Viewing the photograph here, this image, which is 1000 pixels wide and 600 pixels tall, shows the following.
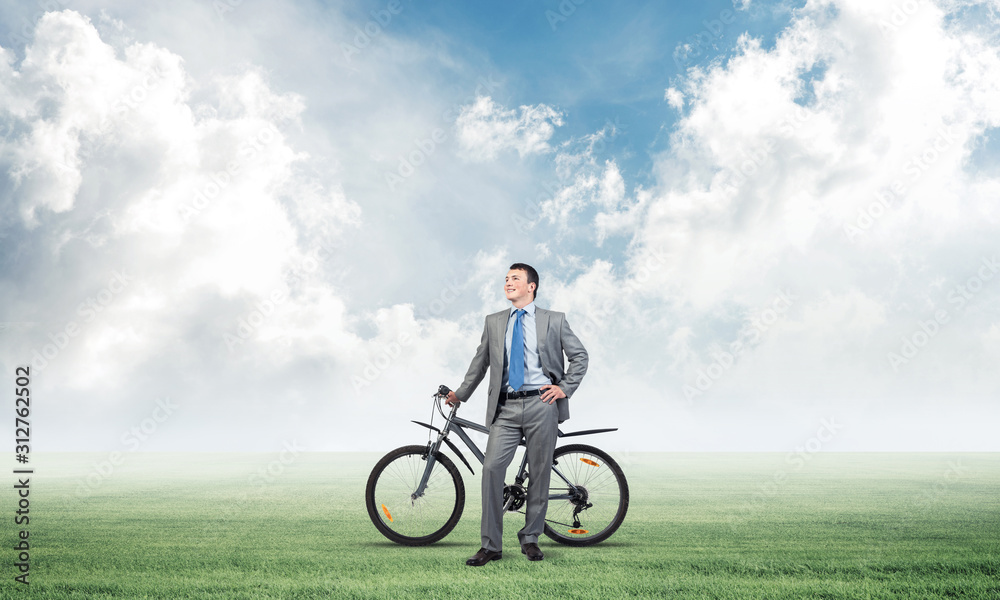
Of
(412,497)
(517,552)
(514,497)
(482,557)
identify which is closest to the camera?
(482,557)

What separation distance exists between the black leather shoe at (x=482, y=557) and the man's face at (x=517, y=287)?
6.42 feet

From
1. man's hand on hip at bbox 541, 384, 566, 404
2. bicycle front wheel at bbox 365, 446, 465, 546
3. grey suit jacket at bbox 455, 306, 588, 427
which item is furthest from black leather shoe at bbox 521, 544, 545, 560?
man's hand on hip at bbox 541, 384, 566, 404

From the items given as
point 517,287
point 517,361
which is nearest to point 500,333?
point 517,361

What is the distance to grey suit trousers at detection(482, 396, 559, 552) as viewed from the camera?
505 cm

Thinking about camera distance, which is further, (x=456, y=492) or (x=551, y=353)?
(x=456, y=492)

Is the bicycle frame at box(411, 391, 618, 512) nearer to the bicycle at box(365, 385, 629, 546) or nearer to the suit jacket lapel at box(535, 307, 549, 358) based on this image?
the bicycle at box(365, 385, 629, 546)

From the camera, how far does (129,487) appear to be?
11078 millimetres

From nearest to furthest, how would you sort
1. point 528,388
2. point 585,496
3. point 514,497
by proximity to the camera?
point 528,388, point 514,497, point 585,496

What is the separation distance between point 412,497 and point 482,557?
1.14 metres

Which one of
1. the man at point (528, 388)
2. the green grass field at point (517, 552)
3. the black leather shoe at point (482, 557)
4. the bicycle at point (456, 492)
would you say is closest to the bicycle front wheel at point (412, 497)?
the bicycle at point (456, 492)

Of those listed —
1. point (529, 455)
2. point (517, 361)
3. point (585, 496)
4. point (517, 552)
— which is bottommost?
point (517, 552)

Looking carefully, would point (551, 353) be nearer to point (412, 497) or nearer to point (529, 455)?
point (529, 455)

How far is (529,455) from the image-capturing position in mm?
5262

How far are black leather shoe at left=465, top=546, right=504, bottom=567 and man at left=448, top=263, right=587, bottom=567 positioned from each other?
0.20 metres
